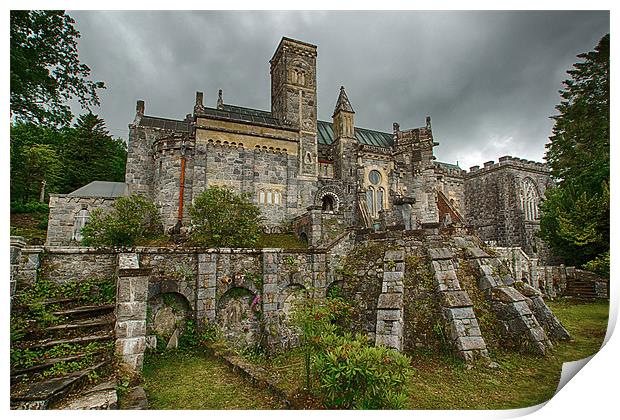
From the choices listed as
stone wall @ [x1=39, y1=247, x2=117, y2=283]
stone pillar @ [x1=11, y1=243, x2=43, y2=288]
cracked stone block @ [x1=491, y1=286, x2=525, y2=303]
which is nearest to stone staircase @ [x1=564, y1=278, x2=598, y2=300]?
cracked stone block @ [x1=491, y1=286, x2=525, y2=303]

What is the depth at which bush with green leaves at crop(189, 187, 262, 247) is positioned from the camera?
13.3 meters

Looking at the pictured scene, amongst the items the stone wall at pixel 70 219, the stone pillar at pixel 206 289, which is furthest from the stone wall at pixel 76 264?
the stone wall at pixel 70 219

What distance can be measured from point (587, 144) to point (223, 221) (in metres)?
11.8

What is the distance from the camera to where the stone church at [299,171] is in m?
18.3

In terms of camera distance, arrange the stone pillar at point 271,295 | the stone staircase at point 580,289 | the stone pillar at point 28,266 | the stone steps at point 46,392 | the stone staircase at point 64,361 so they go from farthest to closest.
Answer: the stone staircase at point 580,289 → the stone pillar at point 271,295 → the stone pillar at point 28,266 → the stone staircase at point 64,361 → the stone steps at point 46,392

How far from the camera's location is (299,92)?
23547 mm

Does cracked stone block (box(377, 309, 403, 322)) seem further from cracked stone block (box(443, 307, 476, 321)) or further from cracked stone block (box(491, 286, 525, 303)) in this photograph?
cracked stone block (box(491, 286, 525, 303))

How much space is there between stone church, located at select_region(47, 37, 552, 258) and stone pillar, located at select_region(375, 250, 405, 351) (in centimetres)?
126

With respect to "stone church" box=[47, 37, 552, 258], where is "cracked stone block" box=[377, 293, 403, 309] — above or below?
below

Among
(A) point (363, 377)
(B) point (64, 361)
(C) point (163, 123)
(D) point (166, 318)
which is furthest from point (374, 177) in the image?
(B) point (64, 361)

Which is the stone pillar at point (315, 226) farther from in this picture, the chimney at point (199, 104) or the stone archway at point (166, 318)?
the chimney at point (199, 104)

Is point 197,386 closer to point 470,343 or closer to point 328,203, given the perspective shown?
point 470,343

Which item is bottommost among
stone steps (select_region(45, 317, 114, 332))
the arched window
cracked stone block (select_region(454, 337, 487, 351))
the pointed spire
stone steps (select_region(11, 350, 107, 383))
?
cracked stone block (select_region(454, 337, 487, 351))
